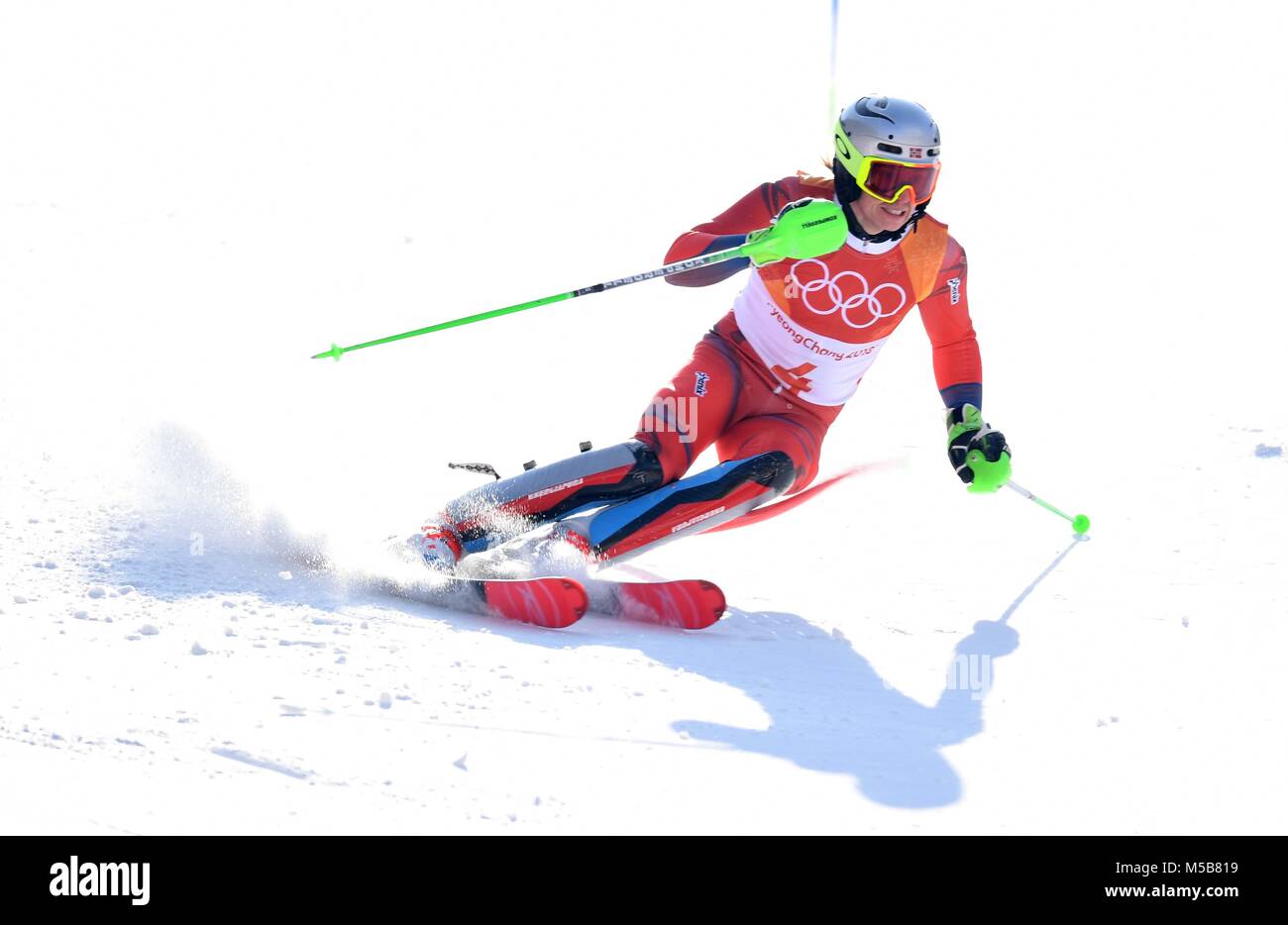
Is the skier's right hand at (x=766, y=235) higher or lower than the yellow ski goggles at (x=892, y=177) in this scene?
lower

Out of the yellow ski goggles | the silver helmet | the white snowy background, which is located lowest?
the white snowy background

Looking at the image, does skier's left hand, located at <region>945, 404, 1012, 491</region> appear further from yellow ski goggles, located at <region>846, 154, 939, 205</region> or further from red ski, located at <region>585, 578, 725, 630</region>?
red ski, located at <region>585, 578, 725, 630</region>

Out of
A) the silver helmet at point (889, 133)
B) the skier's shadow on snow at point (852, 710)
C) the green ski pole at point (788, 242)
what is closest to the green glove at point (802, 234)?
the green ski pole at point (788, 242)

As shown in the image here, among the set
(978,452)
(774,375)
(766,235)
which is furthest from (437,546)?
(978,452)

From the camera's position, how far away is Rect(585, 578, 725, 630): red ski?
4828 mm

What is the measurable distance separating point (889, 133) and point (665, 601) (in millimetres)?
1889

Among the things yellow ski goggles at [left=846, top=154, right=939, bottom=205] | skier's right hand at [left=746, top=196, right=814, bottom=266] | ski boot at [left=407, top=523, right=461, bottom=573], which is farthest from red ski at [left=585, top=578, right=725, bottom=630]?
yellow ski goggles at [left=846, top=154, right=939, bottom=205]

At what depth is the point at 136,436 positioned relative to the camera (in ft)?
18.6

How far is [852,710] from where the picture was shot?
13.6ft

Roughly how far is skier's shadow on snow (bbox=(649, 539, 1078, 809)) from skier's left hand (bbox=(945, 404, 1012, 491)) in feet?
1.89

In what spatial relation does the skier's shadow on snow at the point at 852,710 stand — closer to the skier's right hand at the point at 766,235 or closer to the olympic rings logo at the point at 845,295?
the olympic rings logo at the point at 845,295

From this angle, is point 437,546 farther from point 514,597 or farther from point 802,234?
point 802,234

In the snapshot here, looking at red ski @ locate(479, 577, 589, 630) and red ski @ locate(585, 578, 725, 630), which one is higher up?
red ski @ locate(479, 577, 589, 630)

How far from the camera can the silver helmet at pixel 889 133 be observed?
5.05 m
